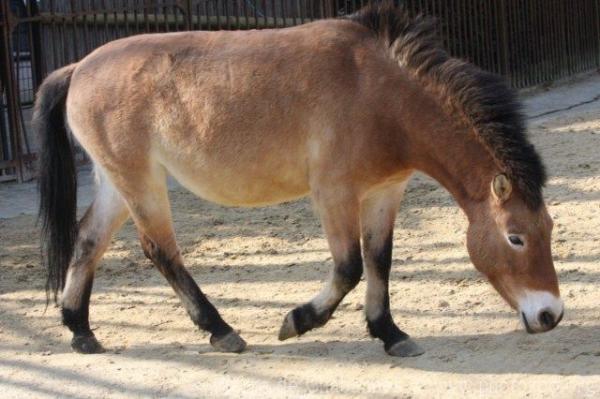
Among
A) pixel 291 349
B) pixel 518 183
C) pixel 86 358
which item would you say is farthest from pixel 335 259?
pixel 86 358

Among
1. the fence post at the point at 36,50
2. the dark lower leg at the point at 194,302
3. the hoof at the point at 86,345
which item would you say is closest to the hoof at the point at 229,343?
the dark lower leg at the point at 194,302

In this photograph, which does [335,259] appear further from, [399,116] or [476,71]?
[476,71]

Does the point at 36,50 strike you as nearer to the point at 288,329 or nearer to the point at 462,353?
the point at 288,329

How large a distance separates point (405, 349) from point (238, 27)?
7.51m

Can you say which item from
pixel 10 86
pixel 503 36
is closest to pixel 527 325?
pixel 10 86

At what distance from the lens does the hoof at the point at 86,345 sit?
5250 mm

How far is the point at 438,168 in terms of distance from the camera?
4711mm

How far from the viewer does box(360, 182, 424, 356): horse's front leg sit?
16.2 ft

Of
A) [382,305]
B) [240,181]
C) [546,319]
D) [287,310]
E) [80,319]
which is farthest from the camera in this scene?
[287,310]

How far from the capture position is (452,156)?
4.63m

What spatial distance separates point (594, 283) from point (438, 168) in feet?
4.91

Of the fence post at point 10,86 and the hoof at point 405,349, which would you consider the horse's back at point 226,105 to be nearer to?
the hoof at point 405,349

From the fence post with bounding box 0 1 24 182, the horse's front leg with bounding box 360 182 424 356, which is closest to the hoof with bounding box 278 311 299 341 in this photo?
the horse's front leg with bounding box 360 182 424 356

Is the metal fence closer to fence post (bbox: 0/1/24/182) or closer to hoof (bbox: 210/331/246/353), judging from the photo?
fence post (bbox: 0/1/24/182)
